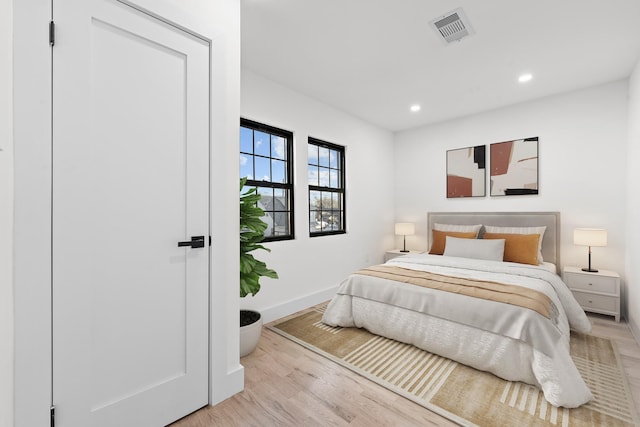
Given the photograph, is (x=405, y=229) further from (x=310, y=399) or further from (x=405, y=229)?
(x=310, y=399)

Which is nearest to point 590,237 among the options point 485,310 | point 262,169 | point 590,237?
point 590,237

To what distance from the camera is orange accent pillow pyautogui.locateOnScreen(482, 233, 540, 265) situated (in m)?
3.29

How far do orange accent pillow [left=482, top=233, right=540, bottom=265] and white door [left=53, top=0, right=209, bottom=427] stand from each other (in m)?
3.43

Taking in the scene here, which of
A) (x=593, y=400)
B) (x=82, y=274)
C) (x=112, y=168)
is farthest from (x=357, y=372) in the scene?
(x=112, y=168)

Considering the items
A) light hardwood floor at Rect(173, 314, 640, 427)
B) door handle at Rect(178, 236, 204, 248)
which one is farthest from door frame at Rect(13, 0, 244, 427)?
light hardwood floor at Rect(173, 314, 640, 427)

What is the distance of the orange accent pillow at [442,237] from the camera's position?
3824 mm

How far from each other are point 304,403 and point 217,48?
7.33ft

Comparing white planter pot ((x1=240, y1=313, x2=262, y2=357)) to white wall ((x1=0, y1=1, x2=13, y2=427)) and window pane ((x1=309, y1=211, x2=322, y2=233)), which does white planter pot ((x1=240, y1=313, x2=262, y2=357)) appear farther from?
window pane ((x1=309, y1=211, x2=322, y2=233))

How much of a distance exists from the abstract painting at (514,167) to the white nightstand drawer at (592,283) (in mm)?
1145

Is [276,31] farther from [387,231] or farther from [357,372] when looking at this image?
[387,231]

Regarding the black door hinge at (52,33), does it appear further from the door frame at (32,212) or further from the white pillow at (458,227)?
the white pillow at (458,227)

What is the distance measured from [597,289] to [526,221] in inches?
40.3

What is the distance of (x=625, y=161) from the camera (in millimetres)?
3178

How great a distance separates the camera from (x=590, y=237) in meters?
3.10
